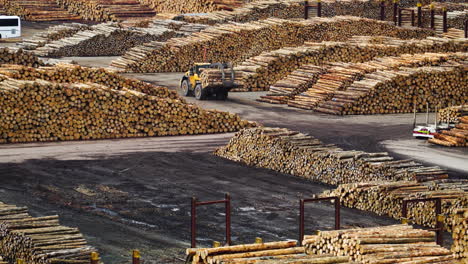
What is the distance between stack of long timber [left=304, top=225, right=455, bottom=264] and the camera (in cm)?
1809

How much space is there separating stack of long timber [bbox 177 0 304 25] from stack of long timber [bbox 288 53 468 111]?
21.7 metres

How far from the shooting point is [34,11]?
7700 cm

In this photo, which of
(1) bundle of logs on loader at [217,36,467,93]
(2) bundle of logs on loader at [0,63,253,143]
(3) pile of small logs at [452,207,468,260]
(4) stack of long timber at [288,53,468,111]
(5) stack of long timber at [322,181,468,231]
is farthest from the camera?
(1) bundle of logs on loader at [217,36,467,93]

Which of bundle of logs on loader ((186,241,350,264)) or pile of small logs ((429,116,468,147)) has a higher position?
bundle of logs on loader ((186,241,350,264))

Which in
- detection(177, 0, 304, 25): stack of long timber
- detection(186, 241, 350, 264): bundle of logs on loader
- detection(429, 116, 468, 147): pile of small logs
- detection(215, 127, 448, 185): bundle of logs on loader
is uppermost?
detection(186, 241, 350, 264): bundle of logs on loader

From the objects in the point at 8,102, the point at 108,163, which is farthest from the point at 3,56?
the point at 108,163

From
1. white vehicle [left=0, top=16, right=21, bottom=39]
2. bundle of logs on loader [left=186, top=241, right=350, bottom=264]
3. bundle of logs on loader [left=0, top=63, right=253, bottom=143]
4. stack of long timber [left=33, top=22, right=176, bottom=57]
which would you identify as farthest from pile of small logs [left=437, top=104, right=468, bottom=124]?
white vehicle [left=0, top=16, right=21, bottom=39]

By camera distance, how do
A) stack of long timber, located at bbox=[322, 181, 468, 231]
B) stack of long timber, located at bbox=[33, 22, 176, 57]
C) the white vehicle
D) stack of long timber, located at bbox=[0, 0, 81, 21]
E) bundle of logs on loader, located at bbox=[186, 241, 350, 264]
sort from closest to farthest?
bundle of logs on loader, located at bbox=[186, 241, 350, 264], stack of long timber, located at bbox=[322, 181, 468, 231], stack of long timber, located at bbox=[33, 22, 176, 57], the white vehicle, stack of long timber, located at bbox=[0, 0, 81, 21]

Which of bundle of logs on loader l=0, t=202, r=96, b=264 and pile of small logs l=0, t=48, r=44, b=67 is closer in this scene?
bundle of logs on loader l=0, t=202, r=96, b=264

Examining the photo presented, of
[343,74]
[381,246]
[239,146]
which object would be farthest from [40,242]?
[343,74]

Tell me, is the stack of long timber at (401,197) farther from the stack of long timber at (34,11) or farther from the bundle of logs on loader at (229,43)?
the stack of long timber at (34,11)

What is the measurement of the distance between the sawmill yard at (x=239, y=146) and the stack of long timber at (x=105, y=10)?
11.8 m

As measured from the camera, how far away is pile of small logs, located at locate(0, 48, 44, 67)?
1740 inches

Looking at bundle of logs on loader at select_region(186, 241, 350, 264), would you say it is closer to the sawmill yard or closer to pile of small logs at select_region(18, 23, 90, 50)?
the sawmill yard
